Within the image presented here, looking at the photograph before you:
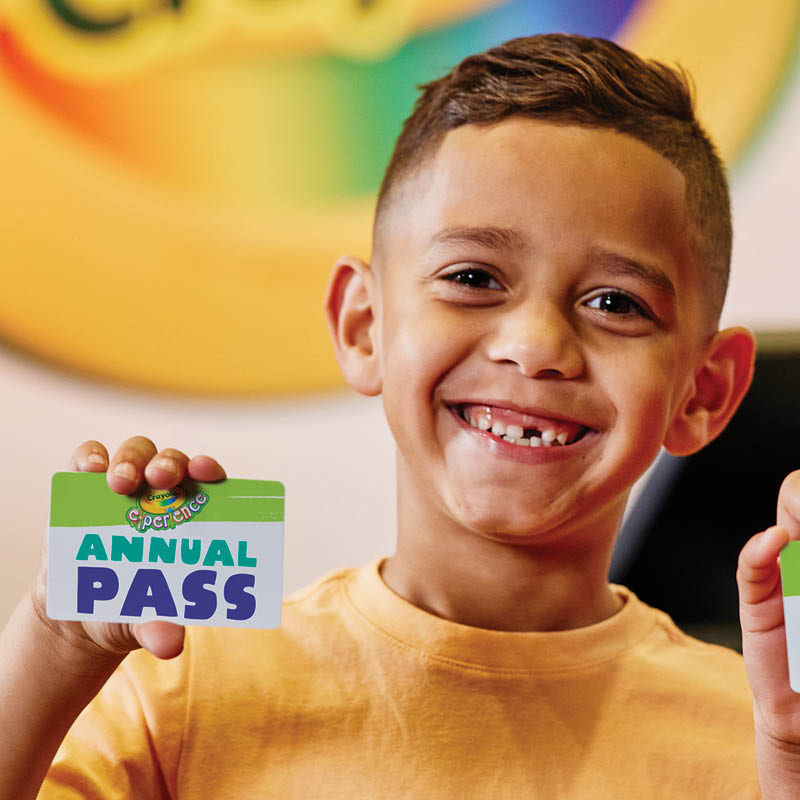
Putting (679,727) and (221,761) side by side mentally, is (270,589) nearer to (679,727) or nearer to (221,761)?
(221,761)

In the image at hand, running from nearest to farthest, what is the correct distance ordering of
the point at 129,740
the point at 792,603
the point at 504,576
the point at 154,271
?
1. the point at 792,603
2. the point at 129,740
3. the point at 504,576
4. the point at 154,271

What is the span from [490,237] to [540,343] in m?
0.10

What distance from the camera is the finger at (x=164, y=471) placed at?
2.28 ft

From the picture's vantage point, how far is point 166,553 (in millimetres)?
697

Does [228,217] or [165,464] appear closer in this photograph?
[165,464]

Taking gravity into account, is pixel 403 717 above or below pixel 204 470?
below

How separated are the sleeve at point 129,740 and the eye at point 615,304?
1.35 ft

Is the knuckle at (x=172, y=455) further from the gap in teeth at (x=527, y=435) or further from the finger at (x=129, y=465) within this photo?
the gap in teeth at (x=527, y=435)

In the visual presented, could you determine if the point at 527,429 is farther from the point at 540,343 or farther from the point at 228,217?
the point at 228,217

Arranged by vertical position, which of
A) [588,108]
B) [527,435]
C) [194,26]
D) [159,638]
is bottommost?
[159,638]

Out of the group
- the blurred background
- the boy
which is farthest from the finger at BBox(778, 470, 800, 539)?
the blurred background

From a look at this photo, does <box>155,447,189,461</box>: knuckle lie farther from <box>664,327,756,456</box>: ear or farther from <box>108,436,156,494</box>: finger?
<box>664,327,756,456</box>: ear

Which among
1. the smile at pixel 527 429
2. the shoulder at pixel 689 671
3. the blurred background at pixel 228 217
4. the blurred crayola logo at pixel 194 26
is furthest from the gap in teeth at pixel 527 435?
the blurred crayola logo at pixel 194 26

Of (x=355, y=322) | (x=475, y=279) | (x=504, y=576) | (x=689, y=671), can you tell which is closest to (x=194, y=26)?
(x=355, y=322)
